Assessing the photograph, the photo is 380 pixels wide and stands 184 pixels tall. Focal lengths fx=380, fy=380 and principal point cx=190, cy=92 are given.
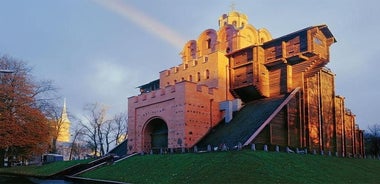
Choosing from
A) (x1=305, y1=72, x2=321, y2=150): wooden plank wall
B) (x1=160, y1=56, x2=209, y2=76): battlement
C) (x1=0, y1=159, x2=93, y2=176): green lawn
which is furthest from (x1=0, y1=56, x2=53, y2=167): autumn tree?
(x1=305, y1=72, x2=321, y2=150): wooden plank wall

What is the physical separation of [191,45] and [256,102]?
13.8 m

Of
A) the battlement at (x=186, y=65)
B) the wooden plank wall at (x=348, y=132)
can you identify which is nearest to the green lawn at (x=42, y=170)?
the battlement at (x=186, y=65)

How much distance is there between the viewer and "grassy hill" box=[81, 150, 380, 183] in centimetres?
1855

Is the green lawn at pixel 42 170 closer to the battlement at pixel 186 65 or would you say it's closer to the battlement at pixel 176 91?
the battlement at pixel 176 91

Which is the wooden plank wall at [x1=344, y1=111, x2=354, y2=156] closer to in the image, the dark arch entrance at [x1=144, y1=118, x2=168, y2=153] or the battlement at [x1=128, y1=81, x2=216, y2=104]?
the battlement at [x1=128, y1=81, x2=216, y2=104]

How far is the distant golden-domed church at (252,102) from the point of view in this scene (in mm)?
34250

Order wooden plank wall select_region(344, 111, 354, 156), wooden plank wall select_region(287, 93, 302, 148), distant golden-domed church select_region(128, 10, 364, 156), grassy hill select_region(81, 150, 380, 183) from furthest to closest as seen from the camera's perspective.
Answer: wooden plank wall select_region(344, 111, 354, 156)
distant golden-domed church select_region(128, 10, 364, 156)
wooden plank wall select_region(287, 93, 302, 148)
grassy hill select_region(81, 150, 380, 183)

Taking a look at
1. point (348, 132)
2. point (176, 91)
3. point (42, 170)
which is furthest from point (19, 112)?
point (348, 132)

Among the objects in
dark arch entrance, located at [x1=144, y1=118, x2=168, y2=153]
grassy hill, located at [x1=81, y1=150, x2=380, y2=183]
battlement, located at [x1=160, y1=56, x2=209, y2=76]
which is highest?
battlement, located at [x1=160, y1=56, x2=209, y2=76]

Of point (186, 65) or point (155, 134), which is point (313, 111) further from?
point (155, 134)

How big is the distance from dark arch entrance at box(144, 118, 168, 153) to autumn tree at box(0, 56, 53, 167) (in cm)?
1029

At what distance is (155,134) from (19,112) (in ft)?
45.2

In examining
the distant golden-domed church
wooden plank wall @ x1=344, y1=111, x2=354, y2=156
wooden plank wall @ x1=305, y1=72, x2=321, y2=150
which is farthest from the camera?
wooden plank wall @ x1=344, y1=111, x2=354, y2=156

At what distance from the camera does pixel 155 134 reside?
135 feet
